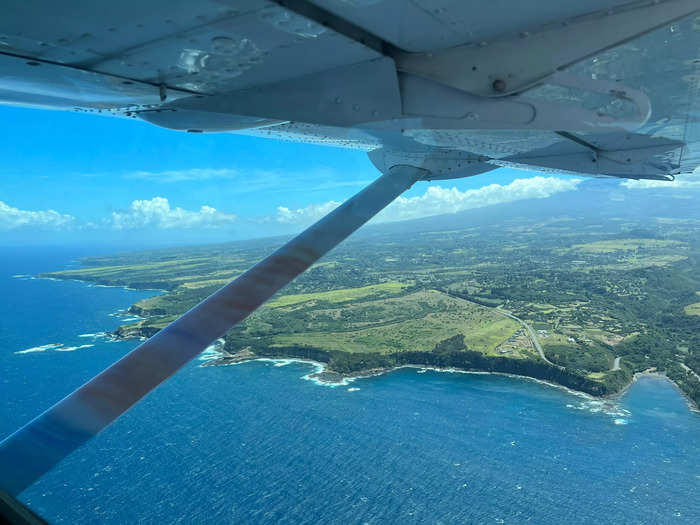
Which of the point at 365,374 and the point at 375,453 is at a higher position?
the point at 365,374

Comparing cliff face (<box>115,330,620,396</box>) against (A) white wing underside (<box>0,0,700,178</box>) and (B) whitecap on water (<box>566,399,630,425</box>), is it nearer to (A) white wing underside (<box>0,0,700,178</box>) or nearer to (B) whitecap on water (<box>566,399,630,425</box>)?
(B) whitecap on water (<box>566,399,630,425</box>)

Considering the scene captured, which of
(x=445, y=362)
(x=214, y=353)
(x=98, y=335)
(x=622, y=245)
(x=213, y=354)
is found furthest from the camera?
(x=622, y=245)

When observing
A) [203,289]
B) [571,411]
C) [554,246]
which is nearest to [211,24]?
[571,411]

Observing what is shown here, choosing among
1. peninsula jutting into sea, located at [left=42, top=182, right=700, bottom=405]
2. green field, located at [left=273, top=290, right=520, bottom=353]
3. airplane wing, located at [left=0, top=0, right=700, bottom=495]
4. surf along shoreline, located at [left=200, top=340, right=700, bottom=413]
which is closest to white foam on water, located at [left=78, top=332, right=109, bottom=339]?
peninsula jutting into sea, located at [left=42, top=182, right=700, bottom=405]

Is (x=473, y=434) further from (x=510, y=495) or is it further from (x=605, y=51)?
(x=605, y=51)

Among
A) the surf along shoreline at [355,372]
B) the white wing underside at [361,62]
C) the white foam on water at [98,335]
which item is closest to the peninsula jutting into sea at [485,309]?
the surf along shoreline at [355,372]

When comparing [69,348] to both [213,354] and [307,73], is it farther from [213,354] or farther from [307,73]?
[307,73]

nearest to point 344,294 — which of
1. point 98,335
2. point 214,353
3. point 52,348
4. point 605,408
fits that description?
point 214,353
